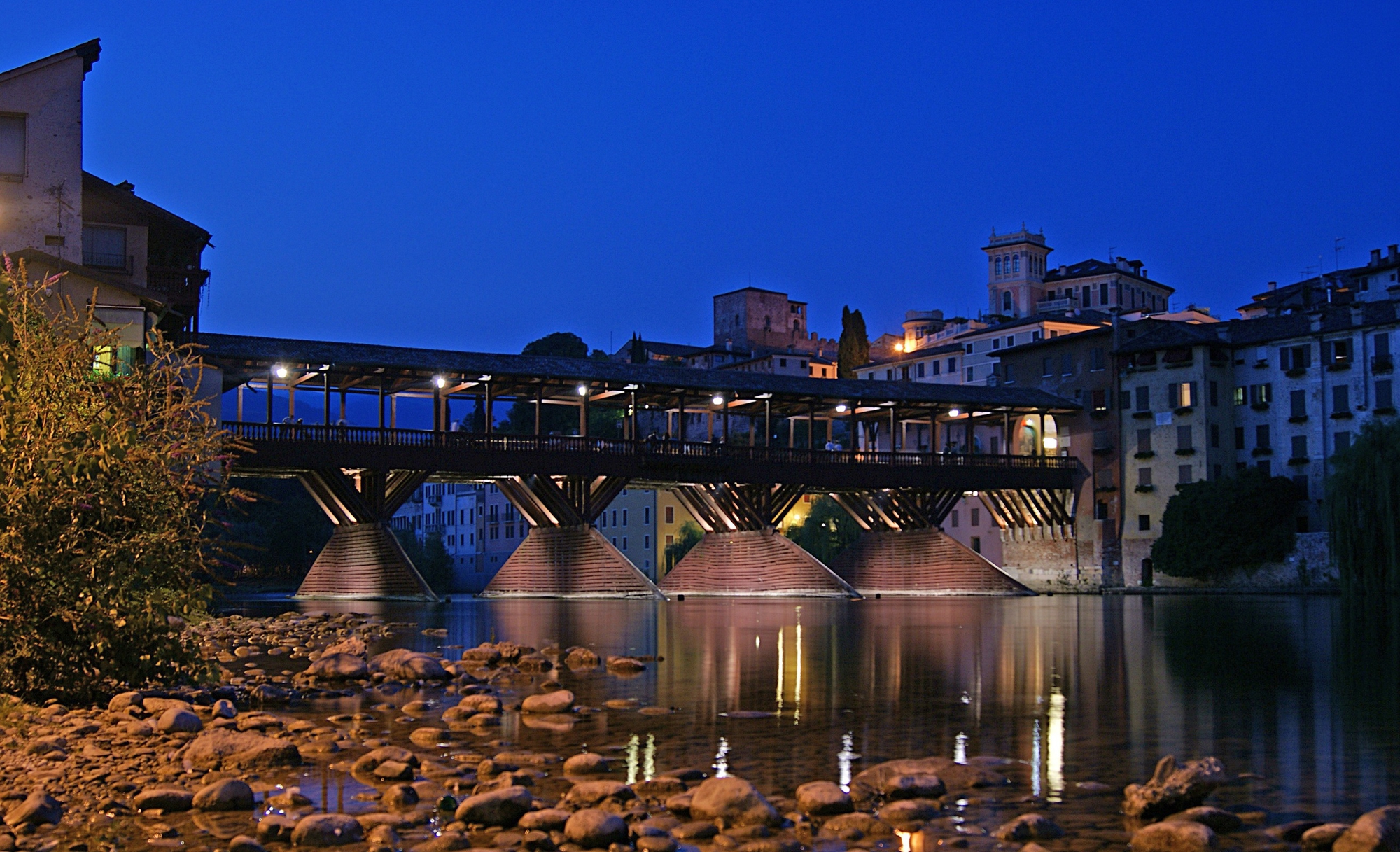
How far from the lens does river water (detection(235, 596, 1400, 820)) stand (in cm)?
1020

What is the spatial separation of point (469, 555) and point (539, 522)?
185 ft

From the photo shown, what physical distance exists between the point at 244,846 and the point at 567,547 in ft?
131

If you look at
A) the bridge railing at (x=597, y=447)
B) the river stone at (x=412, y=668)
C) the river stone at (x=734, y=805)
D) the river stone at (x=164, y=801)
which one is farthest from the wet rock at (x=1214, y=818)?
the bridge railing at (x=597, y=447)

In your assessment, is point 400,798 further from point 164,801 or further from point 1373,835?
point 1373,835

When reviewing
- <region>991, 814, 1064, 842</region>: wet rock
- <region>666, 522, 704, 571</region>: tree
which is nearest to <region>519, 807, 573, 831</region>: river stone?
<region>991, 814, 1064, 842</region>: wet rock

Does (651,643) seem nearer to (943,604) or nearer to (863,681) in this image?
(863,681)

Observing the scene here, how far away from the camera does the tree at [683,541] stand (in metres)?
86.1

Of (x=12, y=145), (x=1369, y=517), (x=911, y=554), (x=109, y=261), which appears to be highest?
(x=12, y=145)

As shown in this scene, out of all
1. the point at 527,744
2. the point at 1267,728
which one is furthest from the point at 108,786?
the point at 1267,728

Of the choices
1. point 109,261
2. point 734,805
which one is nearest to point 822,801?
point 734,805

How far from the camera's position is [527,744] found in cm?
1104

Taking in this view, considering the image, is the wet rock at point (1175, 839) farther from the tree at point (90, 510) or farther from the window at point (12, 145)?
the window at point (12, 145)

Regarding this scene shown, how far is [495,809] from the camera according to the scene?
8.02 meters

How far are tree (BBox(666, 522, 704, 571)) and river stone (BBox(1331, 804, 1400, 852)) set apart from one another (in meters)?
77.4
